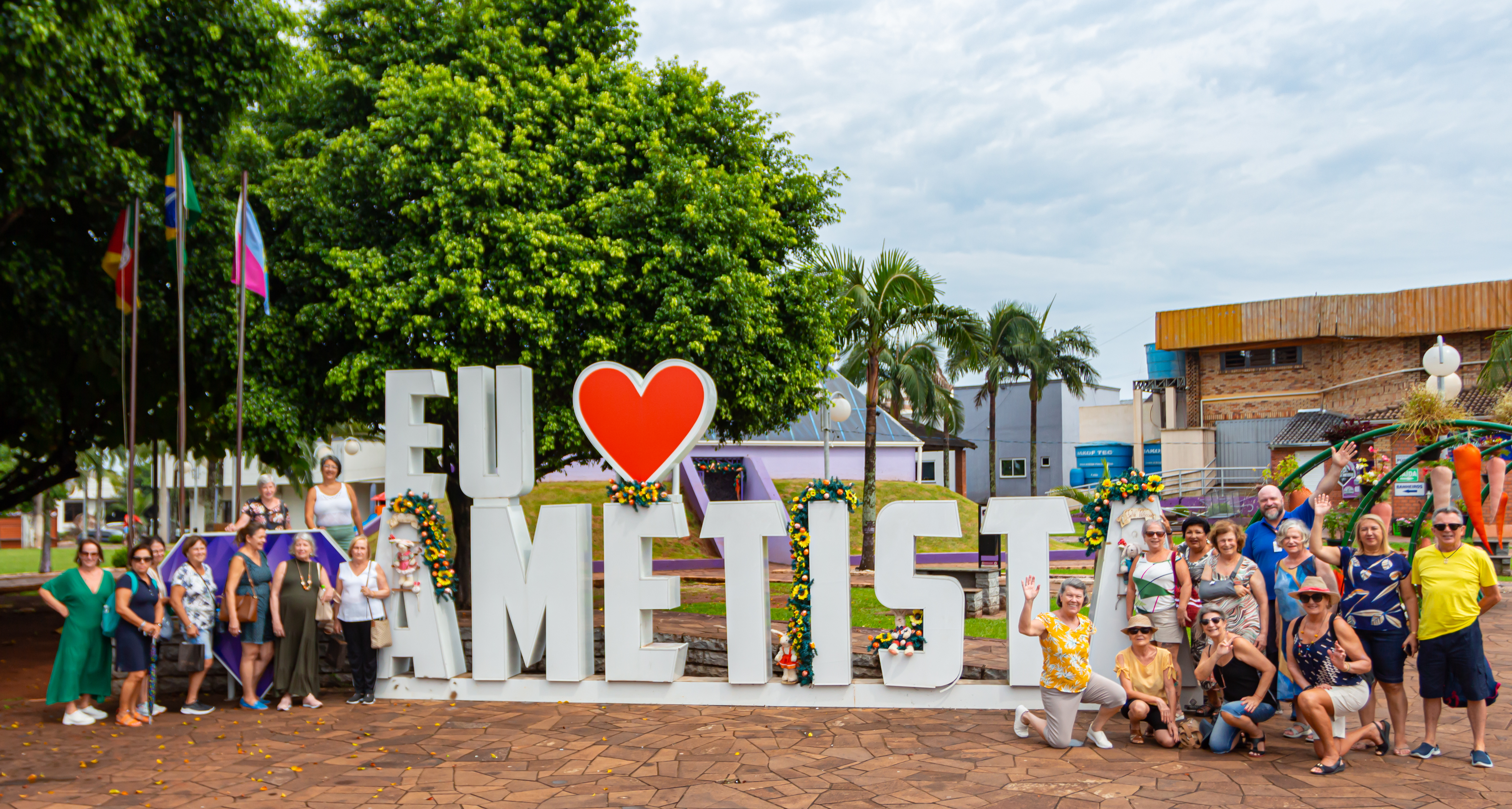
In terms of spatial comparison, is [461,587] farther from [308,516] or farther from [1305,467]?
[1305,467]

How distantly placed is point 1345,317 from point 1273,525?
3233 centimetres

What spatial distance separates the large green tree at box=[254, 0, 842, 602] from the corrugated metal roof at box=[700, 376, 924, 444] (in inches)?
683

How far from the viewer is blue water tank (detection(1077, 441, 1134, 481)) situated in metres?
42.1

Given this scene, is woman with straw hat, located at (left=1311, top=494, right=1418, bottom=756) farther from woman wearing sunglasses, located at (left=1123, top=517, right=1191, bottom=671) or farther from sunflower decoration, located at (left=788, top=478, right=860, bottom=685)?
sunflower decoration, located at (left=788, top=478, right=860, bottom=685)

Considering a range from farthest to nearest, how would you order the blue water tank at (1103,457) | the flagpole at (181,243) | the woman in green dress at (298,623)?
the blue water tank at (1103,457) < the flagpole at (181,243) < the woman in green dress at (298,623)

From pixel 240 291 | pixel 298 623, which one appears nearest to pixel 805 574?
pixel 298 623

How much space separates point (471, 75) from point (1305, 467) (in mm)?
11474

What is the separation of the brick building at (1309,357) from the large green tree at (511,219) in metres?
26.6

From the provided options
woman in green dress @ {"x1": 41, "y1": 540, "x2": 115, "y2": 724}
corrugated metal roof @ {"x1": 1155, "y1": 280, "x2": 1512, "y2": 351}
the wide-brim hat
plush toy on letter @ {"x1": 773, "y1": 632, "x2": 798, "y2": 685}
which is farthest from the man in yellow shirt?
corrugated metal roof @ {"x1": 1155, "y1": 280, "x2": 1512, "y2": 351}

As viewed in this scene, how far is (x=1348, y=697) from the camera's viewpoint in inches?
252

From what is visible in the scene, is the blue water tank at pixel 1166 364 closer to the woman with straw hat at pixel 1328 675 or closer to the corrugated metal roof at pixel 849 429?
the corrugated metal roof at pixel 849 429

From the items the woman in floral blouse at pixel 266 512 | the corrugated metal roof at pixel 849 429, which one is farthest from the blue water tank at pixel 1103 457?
the woman in floral blouse at pixel 266 512

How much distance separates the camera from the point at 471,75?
A: 13789 millimetres

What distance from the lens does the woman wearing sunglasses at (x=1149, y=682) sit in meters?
7.04
